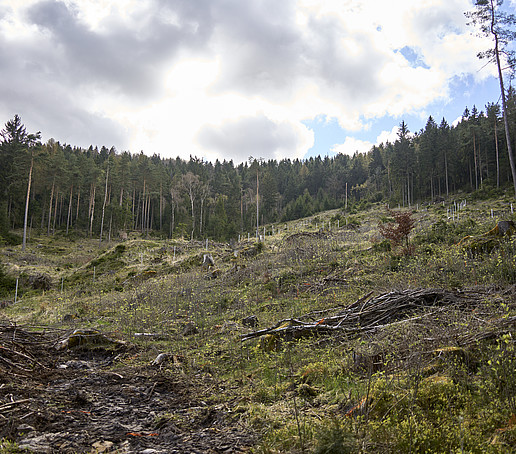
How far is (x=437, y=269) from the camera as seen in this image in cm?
934

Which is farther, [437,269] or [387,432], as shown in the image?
[437,269]

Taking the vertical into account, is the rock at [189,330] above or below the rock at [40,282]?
below

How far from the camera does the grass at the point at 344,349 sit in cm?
303

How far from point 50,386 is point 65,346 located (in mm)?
2952

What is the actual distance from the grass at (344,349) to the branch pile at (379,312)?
0.27 metres

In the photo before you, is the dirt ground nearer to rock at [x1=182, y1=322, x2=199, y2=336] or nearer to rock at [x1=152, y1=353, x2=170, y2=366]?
rock at [x1=152, y1=353, x2=170, y2=366]

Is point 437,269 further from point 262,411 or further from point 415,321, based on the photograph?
point 262,411

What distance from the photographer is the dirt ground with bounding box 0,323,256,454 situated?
11.6ft

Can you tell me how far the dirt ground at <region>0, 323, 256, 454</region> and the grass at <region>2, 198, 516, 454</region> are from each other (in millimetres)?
384

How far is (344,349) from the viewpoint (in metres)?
5.59

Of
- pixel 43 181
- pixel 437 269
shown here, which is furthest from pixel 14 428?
pixel 43 181

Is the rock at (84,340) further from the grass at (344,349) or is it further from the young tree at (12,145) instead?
the young tree at (12,145)

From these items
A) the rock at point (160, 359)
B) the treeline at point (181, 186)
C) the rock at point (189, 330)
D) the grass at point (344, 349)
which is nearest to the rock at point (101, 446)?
the grass at point (344, 349)

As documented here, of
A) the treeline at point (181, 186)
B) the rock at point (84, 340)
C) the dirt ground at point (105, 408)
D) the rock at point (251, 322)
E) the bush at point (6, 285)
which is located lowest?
the dirt ground at point (105, 408)
